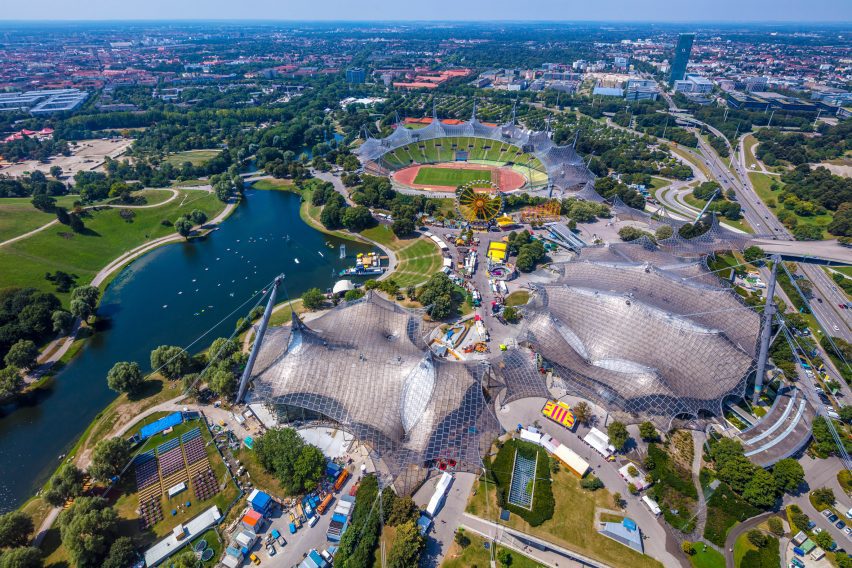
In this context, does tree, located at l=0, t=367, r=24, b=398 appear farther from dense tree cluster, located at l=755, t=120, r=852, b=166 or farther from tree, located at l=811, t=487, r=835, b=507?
dense tree cluster, located at l=755, t=120, r=852, b=166

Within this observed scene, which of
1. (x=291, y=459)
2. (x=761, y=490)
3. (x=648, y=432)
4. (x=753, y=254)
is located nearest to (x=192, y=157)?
(x=291, y=459)

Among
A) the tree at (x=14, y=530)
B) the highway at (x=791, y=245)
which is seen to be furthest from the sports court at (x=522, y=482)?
the highway at (x=791, y=245)

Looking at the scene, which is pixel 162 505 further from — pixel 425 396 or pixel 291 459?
pixel 425 396

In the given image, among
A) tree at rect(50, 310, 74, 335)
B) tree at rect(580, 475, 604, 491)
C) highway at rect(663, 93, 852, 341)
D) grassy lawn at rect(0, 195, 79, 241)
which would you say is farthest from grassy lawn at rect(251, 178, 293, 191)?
highway at rect(663, 93, 852, 341)

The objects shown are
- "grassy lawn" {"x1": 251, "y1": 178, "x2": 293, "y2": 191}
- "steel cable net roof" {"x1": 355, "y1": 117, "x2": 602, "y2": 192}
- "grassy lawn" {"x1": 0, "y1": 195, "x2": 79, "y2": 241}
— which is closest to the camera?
"grassy lawn" {"x1": 0, "y1": 195, "x2": 79, "y2": 241}

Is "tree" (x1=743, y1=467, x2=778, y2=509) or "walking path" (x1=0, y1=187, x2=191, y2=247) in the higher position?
"walking path" (x1=0, y1=187, x2=191, y2=247)
